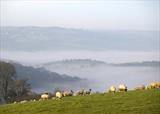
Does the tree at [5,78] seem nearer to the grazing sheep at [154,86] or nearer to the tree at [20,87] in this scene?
the tree at [20,87]

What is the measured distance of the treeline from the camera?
9444 cm

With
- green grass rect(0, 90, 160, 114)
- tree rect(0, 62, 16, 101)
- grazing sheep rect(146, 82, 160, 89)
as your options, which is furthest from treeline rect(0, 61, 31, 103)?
green grass rect(0, 90, 160, 114)

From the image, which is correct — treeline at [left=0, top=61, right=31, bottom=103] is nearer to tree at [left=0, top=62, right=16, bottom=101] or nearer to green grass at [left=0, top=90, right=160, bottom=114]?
tree at [left=0, top=62, right=16, bottom=101]

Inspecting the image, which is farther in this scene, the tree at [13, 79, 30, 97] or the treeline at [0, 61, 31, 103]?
the tree at [13, 79, 30, 97]

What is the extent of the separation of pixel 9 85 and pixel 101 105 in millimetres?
64133

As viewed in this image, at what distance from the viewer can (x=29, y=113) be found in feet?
112

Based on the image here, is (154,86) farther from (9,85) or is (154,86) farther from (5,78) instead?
(9,85)

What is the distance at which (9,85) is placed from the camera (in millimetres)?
96875

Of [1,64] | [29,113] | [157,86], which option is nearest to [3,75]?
[1,64]

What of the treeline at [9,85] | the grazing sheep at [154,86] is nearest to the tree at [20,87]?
the treeline at [9,85]

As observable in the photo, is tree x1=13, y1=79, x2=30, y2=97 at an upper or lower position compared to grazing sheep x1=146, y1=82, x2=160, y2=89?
lower

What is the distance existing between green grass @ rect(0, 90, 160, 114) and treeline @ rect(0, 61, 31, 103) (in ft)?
186

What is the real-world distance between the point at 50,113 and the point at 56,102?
3929 millimetres

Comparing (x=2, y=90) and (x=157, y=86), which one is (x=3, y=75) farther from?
(x=157, y=86)
